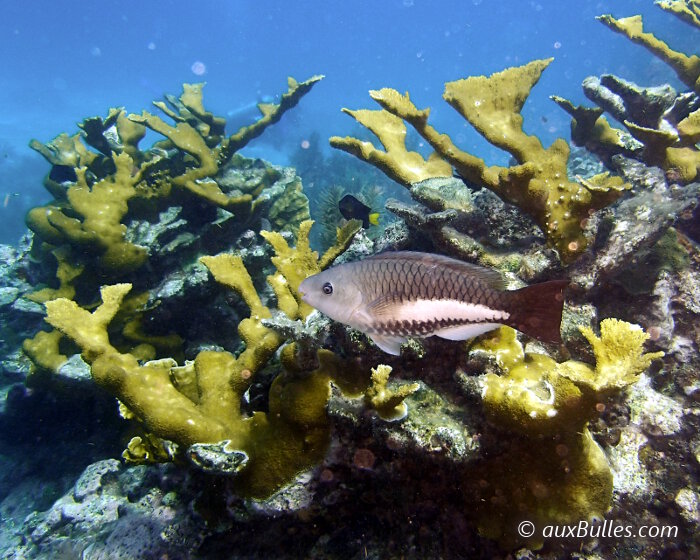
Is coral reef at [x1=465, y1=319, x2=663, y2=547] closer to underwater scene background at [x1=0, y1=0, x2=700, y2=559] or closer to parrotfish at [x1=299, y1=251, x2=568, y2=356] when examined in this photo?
underwater scene background at [x1=0, y1=0, x2=700, y2=559]

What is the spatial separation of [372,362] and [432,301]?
96 centimetres

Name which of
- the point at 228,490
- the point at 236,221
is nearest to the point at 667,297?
the point at 228,490

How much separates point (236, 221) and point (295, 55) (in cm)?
11565

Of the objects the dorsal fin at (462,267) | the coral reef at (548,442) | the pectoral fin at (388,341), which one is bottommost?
the coral reef at (548,442)

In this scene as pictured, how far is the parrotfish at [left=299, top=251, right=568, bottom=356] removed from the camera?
2041 mm

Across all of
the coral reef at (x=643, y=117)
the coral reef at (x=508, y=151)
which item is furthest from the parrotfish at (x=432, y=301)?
the coral reef at (x=643, y=117)

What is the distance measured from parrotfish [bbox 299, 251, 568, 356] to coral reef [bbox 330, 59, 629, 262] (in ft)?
4.50

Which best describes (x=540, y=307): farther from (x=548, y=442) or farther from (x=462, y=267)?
(x=548, y=442)

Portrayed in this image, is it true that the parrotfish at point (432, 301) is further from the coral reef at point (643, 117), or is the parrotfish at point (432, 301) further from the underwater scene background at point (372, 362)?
the coral reef at point (643, 117)

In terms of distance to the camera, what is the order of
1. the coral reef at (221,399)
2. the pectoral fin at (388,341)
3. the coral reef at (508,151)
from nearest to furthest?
the pectoral fin at (388,341), the coral reef at (221,399), the coral reef at (508,151)

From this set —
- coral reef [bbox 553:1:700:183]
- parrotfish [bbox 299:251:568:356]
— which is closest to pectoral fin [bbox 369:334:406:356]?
parrotfish [bbox 299:251:568:356]

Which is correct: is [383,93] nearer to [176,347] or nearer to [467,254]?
[467,254]

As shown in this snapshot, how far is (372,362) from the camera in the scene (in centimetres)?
290

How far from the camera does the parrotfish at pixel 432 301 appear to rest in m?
2.04
